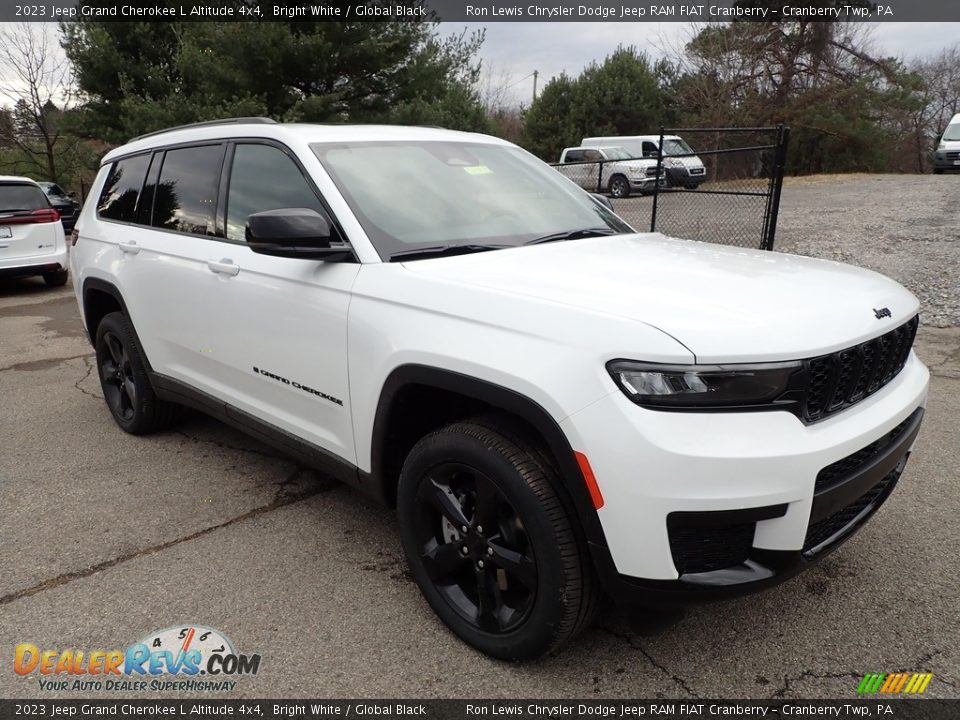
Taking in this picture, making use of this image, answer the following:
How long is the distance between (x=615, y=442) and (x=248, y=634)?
159 cm

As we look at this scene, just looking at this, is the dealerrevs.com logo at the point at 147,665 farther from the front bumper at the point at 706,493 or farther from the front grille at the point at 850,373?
the front grille at the point at 850,373

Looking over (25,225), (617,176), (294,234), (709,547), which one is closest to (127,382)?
(294,234)

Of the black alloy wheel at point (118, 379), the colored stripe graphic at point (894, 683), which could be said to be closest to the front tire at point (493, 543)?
the colored stripe graphic at point (894, 683)

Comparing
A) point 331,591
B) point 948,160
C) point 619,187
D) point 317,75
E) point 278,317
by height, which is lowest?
point 619,187

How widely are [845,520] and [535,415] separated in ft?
3.62

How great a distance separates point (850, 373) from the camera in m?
2.19

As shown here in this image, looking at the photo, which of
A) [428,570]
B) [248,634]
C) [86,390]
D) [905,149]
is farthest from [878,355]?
[905,149]

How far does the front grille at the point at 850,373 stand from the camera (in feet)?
6.70

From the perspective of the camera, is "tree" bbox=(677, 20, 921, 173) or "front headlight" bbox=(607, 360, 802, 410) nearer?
"front headlight" bbox=(607, 360, 802, 410)

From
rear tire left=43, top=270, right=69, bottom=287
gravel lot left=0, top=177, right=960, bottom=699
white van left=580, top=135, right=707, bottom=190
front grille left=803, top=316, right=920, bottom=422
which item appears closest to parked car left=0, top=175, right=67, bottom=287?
rear tire left=43, top=270, right=69, bottom=287

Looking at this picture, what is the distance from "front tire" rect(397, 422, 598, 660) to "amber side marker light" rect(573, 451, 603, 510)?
150 mm

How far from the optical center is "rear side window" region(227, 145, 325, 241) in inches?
121

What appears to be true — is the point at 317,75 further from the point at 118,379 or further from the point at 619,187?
the point at 118,379

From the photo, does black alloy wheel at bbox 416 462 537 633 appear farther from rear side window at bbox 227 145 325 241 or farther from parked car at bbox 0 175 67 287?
parked car at bbox 0 175 67 287
